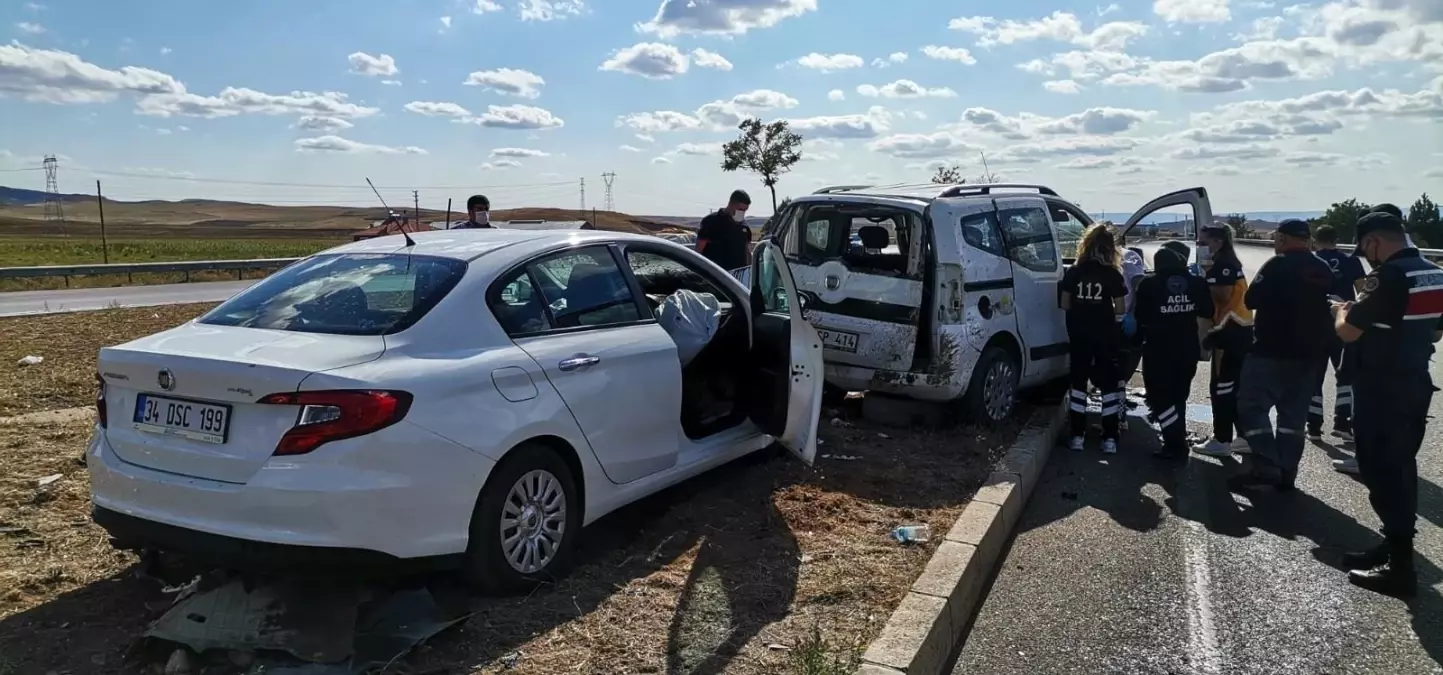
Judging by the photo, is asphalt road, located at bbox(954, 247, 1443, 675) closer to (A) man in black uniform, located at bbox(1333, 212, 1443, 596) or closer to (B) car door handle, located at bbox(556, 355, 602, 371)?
(A) man in black uniform, located at bbox(1333, 212, 1443, 596)

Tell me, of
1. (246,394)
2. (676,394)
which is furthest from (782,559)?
(246,394)

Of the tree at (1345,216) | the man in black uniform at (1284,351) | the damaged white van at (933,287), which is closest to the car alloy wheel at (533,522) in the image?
the damaged white van at (933,287)

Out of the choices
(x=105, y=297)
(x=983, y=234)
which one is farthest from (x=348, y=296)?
(x=105, y=297)

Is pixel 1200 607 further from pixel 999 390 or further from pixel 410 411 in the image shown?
pixel 410 411

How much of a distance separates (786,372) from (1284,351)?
130 inches

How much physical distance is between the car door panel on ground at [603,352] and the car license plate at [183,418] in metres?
1.16

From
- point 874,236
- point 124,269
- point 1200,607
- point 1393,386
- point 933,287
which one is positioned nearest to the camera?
point 1200,607

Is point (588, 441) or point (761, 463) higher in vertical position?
point (588, 441)

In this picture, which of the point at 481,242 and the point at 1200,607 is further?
the point at 481,242

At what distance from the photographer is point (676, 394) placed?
5086 millimetres

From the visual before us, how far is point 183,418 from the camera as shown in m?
3.67

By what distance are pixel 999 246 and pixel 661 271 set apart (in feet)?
9.30

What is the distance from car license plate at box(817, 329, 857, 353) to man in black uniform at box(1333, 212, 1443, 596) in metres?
3.16

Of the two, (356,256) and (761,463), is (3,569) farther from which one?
(761,463)
